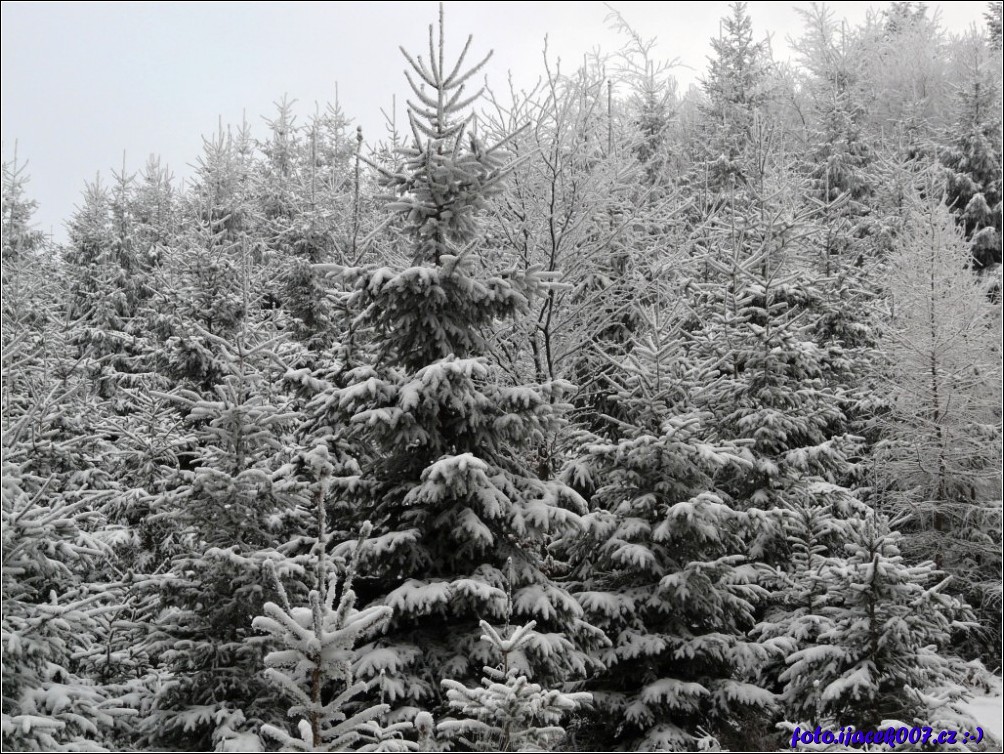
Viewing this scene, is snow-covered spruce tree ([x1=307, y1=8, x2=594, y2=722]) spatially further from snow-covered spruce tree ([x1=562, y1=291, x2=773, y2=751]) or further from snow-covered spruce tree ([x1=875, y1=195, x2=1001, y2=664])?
snow-covered spruce tree ([x1=875, y1=195, x2=1001, y2=664])

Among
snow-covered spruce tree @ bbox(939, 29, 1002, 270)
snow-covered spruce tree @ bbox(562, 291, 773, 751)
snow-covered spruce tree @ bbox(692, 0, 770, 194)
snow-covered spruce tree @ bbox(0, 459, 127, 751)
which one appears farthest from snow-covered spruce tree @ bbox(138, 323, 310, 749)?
snow-covered spruce tree @ bbox(939, 29, 1002, 270)

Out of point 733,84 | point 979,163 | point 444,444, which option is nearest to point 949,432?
point 444,444

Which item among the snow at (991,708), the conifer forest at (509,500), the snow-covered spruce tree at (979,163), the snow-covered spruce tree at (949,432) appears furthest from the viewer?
the snow-covered spruce tree at (979,163)

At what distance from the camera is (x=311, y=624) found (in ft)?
15.8

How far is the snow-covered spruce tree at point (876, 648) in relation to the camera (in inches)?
324

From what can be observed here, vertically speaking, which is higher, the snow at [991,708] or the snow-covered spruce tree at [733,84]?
the snow-covered spruce tree at [733,84]

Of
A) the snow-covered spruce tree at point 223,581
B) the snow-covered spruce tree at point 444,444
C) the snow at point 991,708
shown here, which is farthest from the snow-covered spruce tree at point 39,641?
the snow at point 991,708

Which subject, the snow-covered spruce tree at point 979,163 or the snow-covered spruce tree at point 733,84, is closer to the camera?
the snow-covered spruce tree at point 979,163

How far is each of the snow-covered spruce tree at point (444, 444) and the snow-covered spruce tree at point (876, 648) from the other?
3.02 metres

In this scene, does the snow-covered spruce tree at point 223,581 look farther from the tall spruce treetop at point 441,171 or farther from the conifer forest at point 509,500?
the tall spruce treetop at point 441,171

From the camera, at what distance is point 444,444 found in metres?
9.19

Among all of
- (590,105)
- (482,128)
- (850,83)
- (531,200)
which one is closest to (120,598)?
(531,200)

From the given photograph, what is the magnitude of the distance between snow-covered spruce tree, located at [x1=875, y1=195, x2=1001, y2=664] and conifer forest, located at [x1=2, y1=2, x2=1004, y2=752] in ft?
0.34

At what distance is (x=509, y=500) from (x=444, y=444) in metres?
1.18
